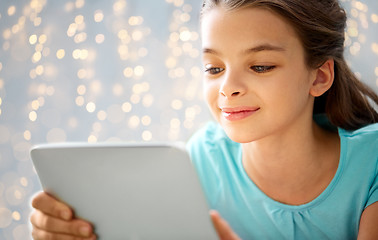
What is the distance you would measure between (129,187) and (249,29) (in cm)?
47

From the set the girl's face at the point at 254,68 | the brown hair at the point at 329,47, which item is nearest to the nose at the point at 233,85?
the girl's face at the point at 254,68

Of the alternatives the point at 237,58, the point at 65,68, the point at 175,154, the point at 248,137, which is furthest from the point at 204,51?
the point at 65,68

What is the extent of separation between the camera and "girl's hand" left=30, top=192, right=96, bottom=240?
33.0 inches

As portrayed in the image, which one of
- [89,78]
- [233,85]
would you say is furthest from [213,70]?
[89,78]

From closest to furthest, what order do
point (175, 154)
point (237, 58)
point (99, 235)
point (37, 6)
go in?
point (175, 154)
point (99, 235)
point (237, 58)
point (37, 6)

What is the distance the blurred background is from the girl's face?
551 mm

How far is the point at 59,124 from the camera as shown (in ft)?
5.14

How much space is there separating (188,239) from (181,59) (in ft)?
3.11

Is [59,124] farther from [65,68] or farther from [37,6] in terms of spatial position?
[37,6]

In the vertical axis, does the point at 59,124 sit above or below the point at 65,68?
below

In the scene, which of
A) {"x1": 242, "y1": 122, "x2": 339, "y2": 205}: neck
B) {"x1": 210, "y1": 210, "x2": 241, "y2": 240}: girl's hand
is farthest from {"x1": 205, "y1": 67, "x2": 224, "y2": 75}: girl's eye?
{"x1": 210, "y1": 210, "x2": 241, "y2": 240}: girl's hand

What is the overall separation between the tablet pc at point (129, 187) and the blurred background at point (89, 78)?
2.53 ft

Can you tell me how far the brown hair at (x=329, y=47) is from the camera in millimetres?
1013

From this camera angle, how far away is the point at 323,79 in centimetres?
114
